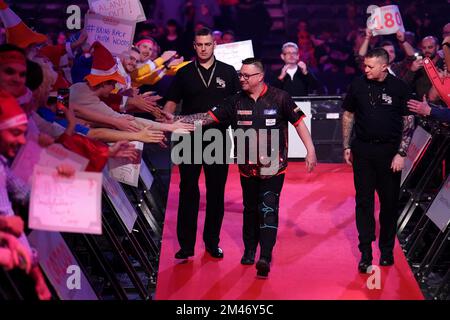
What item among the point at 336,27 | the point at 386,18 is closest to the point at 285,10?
the point at 336,27

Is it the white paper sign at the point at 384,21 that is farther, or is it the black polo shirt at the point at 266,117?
the white paper sign at the point at 384,21

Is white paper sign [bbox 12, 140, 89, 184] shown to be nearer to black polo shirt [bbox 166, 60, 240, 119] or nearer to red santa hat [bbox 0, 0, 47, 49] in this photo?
red santa hat [bbox 0, 0, 47, 49]


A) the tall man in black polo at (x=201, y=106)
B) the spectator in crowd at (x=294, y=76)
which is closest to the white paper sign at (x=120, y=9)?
the tall man in black polo at (x=201, y=106)

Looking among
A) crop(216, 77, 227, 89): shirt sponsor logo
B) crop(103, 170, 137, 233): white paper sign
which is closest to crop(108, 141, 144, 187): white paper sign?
crop(103, 170, 137, 233): white paper sign

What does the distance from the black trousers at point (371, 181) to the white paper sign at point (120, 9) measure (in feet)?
8.51

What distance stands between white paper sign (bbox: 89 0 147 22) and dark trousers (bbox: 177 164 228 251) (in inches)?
67.5

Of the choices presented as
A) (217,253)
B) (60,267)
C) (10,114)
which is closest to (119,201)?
(217,253)

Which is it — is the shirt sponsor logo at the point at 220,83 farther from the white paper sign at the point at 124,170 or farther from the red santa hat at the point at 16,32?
the red santa hat at the point at 16,32

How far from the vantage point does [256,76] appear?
7500 millimetres

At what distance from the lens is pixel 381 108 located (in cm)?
764

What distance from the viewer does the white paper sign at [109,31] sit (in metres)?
8.30

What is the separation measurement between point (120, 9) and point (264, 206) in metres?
2.60

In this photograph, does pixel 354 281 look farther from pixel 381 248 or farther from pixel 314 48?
pixel 314 48

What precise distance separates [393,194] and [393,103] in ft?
2.70
